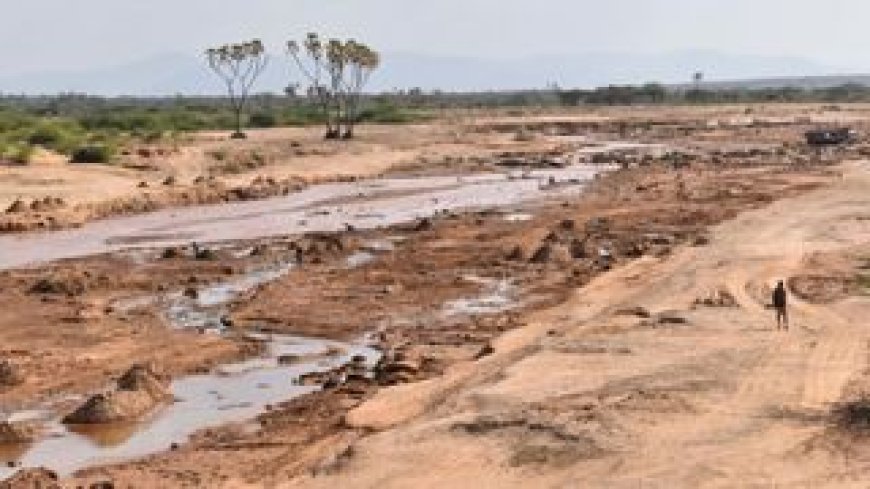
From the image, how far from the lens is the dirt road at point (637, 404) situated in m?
14.2

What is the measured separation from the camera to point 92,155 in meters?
56.3

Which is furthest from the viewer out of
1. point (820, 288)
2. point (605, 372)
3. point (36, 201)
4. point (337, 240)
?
point (36, 201)

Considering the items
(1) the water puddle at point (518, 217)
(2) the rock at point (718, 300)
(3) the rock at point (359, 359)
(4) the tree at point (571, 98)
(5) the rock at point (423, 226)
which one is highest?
(2) the rock at point (718, 300)

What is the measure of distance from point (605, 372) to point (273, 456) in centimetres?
442

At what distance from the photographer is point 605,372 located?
1830 cm

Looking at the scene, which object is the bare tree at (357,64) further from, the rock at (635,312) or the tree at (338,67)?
the rock at (635,312)

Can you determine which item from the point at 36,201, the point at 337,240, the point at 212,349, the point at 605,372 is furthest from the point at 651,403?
the point at 36,201

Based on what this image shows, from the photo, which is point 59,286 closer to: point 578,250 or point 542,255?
point 542,255

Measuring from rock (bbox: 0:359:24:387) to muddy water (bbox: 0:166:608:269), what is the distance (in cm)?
1391

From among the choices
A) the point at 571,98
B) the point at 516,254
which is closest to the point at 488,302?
the point at 516,254

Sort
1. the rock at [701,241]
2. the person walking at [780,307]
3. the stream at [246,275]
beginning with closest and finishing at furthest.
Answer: the stream at [246,275] → the person walking at [780,307] → the rock at [701,241]

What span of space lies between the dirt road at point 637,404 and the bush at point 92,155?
35.1 meters

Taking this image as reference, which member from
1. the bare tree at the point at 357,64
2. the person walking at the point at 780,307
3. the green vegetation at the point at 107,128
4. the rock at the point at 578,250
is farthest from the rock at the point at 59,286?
the bare tree at the point at 357,64

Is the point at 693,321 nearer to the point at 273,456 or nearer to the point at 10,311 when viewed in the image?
the point at 273,456
